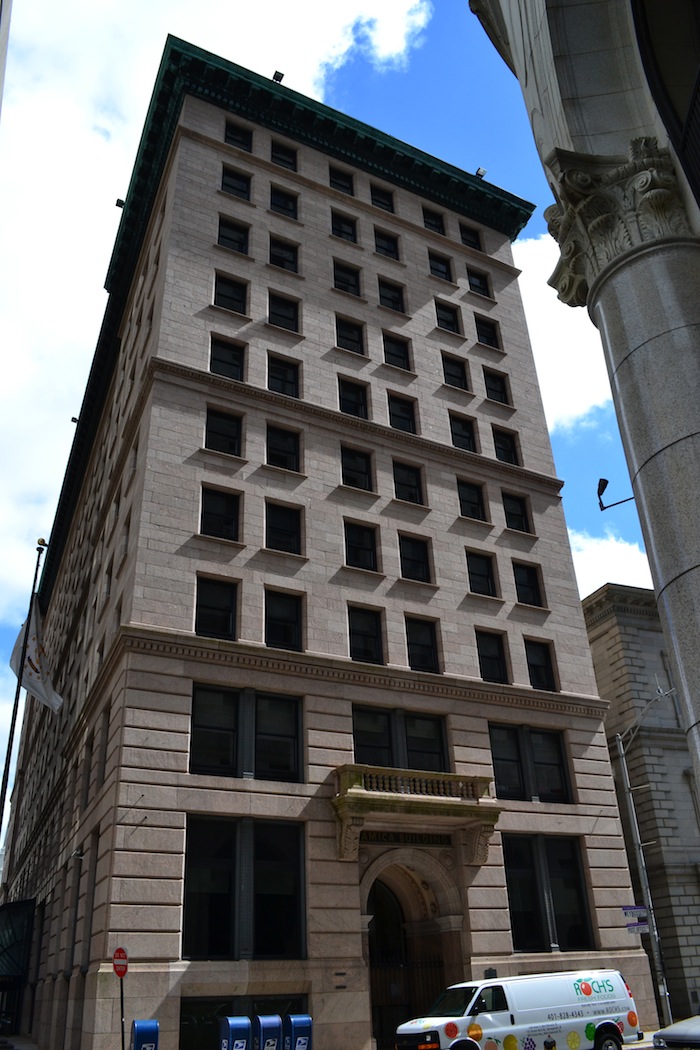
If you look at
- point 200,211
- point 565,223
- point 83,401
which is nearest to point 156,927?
point 565,223

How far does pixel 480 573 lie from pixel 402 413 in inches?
300

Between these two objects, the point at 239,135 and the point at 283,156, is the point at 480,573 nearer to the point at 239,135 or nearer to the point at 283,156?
the point at 283,156

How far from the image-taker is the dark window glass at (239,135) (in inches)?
1553

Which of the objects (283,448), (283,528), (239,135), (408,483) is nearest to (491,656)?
(408,483)

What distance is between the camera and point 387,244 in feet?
136

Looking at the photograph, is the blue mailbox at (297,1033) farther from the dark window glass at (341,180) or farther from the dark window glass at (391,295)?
the dark window glass at (341,180)

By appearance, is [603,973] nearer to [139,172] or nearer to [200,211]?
[200,211]

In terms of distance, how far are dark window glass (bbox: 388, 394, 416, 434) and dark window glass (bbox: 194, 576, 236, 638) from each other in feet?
37.9

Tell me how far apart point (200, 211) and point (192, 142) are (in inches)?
168

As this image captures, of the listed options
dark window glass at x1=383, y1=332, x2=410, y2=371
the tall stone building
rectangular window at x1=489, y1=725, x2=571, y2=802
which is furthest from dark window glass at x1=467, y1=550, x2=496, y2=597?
dark window glass at x1=383, y1=332, x2=410, y2=371

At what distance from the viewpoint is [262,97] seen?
40219 millimetres

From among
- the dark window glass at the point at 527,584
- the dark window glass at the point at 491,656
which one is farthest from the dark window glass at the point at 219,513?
the dark window glass at the point at 527,584

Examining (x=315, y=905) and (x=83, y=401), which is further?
(x=83, y=401)

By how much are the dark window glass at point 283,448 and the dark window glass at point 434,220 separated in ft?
57.6
